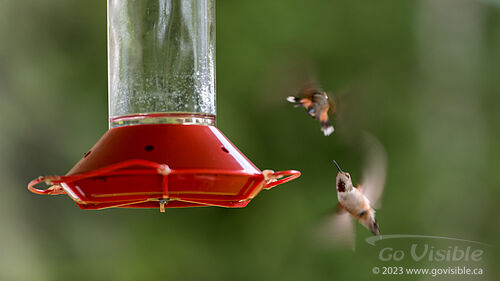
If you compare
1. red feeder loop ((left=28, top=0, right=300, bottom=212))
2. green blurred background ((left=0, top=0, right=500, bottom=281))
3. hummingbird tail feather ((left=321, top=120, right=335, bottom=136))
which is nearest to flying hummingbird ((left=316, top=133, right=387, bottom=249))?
hummingbird tail feather ((left=321, top=120, right=335, bottom=136))

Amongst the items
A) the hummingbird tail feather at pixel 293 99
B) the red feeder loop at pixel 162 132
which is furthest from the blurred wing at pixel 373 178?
the red feeder loop at pixel 162 132

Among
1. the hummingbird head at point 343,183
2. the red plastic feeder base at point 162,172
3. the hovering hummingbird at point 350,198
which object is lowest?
the hovering hummingbird at point 350,198

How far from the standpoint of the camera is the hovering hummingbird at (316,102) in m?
2.91

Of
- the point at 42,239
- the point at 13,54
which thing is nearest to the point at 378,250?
the point at 42,239

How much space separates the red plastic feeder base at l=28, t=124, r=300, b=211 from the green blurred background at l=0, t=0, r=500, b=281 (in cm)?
192

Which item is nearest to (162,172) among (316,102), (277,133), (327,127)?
(316,102)

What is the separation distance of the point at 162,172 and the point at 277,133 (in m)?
2.54

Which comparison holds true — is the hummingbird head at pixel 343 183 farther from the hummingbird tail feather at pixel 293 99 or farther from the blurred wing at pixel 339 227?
the hummingbird tail feather at pixel 293 99

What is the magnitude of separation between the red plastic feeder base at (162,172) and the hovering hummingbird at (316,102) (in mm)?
1250

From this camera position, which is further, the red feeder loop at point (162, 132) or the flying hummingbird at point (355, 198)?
the flying hummingbird at point (355, 198)

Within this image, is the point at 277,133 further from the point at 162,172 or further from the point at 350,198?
the point at 162,172

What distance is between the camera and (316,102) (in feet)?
9.94

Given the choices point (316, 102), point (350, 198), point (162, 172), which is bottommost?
point (350, 198)

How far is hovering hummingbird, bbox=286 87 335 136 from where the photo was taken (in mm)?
2914
